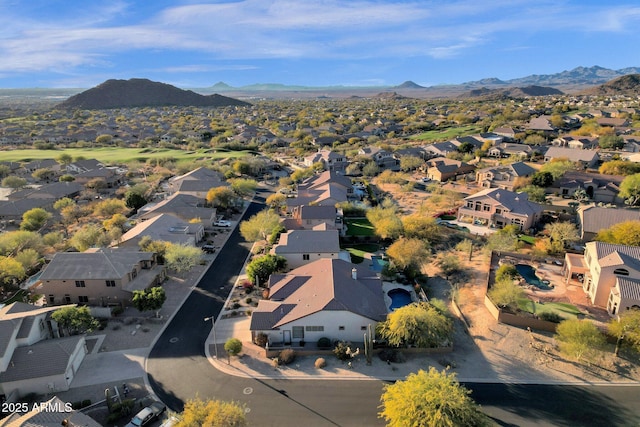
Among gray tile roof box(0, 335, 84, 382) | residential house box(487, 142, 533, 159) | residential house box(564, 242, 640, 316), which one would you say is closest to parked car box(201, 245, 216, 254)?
gray tile roof box(0, 335, 84, 382)

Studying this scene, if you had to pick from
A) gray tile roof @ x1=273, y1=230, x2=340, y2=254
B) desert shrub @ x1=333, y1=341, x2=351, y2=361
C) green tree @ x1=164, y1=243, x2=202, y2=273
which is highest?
gray tile roof @ x1=273, y1=230, x2=340, y2=254

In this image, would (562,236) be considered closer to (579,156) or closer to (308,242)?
(308,242)

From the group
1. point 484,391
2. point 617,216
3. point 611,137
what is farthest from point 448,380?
point 611,137

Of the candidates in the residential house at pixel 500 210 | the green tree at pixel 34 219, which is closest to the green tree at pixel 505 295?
the residential house at pixel 500 210

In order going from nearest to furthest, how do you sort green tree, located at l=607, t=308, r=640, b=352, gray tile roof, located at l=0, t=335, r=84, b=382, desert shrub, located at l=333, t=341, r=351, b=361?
gray tile roof, located at l=0, t=335, r=84, b=382, green tree, located at l=607, t=308, r=640, b=352, desert shrub, located at l=333, t=341, r=351, b=361

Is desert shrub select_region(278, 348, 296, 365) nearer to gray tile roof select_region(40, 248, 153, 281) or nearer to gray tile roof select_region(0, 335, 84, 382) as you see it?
gray tile roof select_region(0, 335, 84, 382)

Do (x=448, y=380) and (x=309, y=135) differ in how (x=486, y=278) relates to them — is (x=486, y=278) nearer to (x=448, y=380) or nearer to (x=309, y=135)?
(x=448, y=380)
